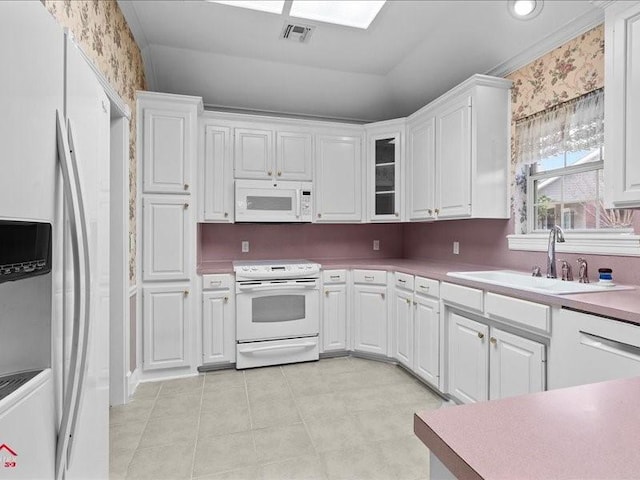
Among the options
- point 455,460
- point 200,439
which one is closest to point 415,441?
point 200,439

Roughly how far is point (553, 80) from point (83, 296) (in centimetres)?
298

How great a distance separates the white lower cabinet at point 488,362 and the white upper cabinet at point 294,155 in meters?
1.93

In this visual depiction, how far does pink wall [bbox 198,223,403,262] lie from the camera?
375 centimetres

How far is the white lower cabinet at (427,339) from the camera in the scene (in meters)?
2.63

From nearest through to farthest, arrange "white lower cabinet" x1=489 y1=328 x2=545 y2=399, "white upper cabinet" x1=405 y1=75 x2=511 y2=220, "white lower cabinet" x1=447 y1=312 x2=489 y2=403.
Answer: "white lower cabinet" x1=489 y1=328 x2=545 y2=399, "white lower cabinet" x1=447 y1=312 x2=489 y2=403, "white upper cabinet" x1=405 y1=75 x2=511 y2=220

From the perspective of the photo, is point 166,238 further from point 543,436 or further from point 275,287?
point 543,436

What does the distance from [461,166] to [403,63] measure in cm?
126

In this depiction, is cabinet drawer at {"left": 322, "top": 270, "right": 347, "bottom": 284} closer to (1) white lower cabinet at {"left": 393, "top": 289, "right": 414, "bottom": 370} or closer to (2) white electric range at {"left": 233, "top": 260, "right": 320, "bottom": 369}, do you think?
(2) white electric range at {"left": 233, "top": 260, "right": 320, "bottom": 369}

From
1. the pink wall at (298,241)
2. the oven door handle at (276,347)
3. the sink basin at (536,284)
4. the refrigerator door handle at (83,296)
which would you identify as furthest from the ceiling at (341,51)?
the oven door handle at (276,347)

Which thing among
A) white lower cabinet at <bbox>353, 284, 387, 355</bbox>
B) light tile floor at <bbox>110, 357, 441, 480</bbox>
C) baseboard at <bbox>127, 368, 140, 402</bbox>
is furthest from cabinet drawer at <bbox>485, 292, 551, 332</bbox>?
baseboard at <bbox>127, 368, 140, 402</bbox>

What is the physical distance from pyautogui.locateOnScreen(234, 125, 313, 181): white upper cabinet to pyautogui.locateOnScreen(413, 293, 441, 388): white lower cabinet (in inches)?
66.0

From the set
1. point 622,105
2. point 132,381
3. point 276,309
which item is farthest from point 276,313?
point 622,105

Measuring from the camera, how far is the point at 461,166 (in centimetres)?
282

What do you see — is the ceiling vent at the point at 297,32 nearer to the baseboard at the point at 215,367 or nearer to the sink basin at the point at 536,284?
the sink basin at the point at 536,284
